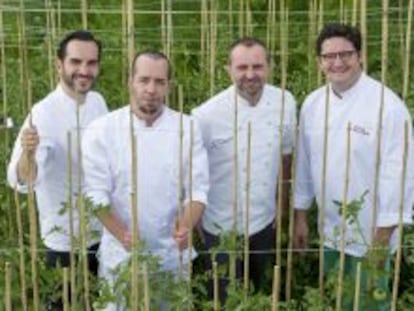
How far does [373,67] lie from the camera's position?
4699 millimetres

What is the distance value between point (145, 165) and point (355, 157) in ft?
2.01

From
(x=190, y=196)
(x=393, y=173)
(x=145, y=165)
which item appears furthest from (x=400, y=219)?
(x=145, y=165)

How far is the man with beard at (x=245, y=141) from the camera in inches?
110

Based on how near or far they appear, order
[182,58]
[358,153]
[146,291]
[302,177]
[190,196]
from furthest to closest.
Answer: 1. [182,58]
2. [302,177]
3. [358,153]
4. [190,196]
5. [146,291]

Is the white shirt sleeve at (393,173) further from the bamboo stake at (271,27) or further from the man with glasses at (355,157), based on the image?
the bamboo stake at (271,27)

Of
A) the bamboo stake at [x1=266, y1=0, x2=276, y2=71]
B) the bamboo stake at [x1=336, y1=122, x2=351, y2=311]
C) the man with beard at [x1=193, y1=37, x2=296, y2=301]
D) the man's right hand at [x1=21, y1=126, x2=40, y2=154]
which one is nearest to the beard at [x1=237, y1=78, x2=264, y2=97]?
the man with beard at [x1=193, y1=37, x2=296, y2=301]

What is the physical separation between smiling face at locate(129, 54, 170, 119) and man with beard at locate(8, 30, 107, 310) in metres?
0.19

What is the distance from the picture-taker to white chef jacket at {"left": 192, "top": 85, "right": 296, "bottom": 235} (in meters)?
2.82

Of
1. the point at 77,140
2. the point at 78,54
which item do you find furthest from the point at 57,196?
the point at 78,54

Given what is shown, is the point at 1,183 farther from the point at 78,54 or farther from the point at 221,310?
the point at 221,310

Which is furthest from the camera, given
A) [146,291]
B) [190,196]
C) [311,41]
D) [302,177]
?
[311,41]

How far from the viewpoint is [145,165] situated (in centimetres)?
263

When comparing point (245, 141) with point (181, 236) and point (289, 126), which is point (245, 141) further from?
point (181, 236)

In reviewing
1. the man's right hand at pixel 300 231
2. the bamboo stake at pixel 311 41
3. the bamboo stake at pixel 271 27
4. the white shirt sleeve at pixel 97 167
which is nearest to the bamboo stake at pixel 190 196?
the white shirt sleeve at pixel 97 167
